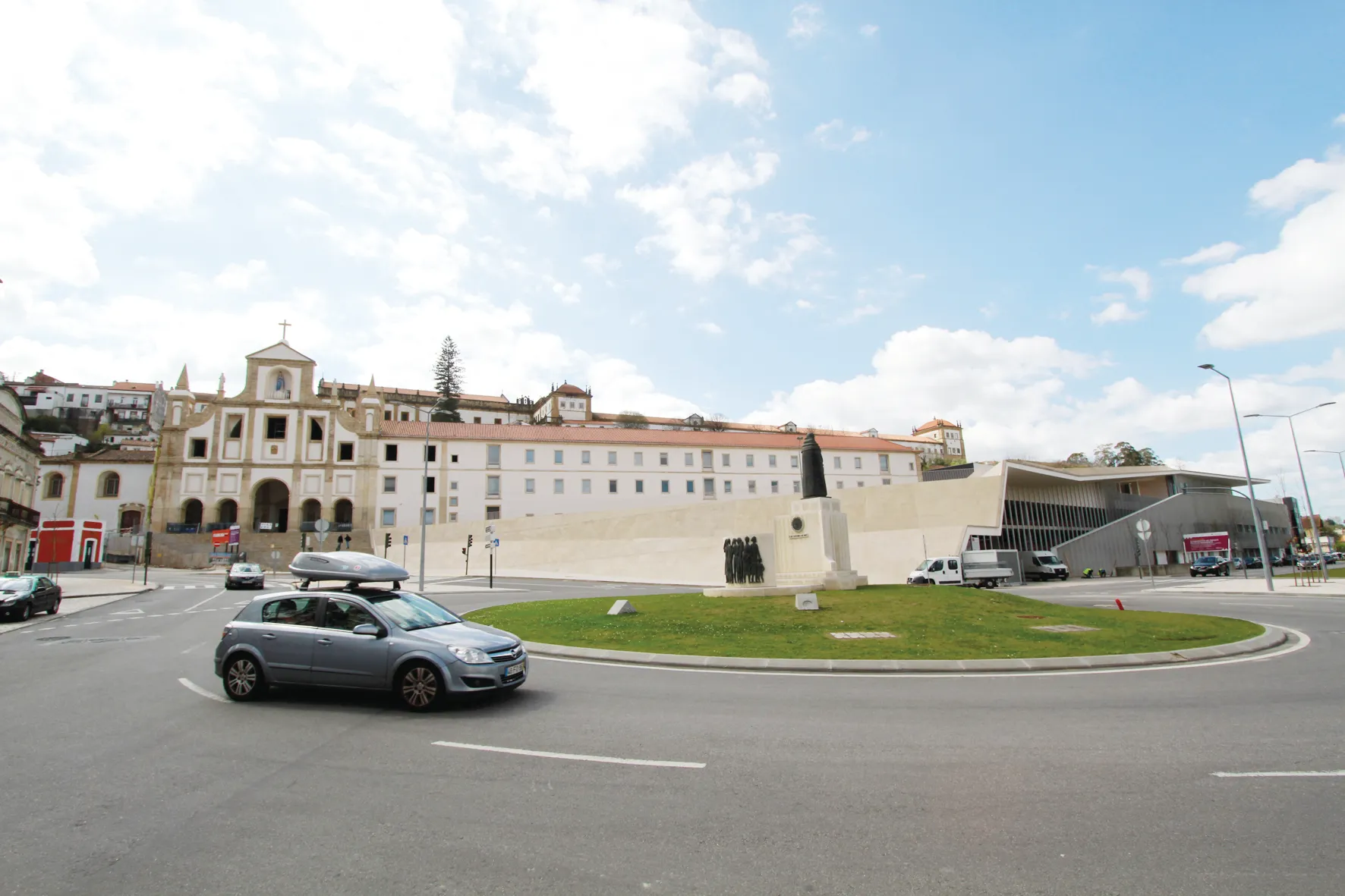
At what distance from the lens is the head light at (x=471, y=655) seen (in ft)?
28.1

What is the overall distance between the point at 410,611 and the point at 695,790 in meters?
5.46

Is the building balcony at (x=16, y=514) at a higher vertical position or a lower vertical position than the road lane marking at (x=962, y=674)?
higher

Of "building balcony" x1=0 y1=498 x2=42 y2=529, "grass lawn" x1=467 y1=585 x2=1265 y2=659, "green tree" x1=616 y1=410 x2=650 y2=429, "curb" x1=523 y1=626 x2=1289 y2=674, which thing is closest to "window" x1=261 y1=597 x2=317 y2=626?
"curb" x1=523 y1=626 x2=1289 y2=674

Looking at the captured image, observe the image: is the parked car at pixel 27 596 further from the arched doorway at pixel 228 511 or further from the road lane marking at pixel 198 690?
the arched doorway at pixel 228 511

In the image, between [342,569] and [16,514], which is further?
[16,514]

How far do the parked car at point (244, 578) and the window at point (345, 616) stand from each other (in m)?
35.0

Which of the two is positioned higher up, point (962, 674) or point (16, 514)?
point (16, 514)

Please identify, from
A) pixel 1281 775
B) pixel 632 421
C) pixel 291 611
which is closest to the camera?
pixel 1281 775

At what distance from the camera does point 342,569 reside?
973 centimetres

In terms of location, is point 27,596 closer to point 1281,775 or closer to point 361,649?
point 361,649

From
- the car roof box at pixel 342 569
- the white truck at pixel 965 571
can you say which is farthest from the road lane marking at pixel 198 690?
the white truck at pixel 965 571

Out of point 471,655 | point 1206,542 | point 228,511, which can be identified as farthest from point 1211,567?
point 228,511

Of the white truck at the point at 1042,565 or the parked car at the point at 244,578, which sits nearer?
the parked car at the point at 244,578

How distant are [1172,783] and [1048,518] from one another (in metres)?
57.3
